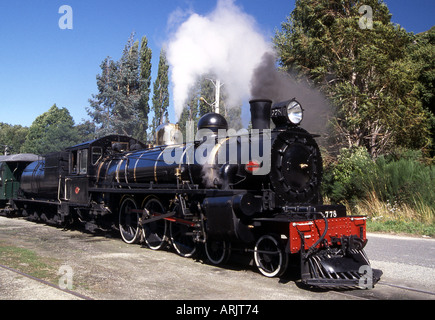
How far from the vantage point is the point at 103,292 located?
17.8 feet

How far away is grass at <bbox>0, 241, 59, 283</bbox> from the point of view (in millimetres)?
6469

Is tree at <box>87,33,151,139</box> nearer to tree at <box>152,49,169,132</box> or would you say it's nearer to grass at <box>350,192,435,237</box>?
tree at <box>152,49,169,132</box>

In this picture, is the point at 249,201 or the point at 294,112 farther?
the point at 294,112

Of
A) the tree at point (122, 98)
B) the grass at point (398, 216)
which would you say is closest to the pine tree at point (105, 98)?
the tree at point (122, 98)

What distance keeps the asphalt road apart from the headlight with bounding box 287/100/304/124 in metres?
2.78

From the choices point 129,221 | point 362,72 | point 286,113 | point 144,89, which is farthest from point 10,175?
point 144,89

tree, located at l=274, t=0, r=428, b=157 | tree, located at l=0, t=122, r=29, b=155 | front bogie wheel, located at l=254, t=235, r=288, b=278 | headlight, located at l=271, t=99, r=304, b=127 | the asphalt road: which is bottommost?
the asphalt road

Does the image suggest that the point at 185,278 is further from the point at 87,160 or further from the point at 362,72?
the point at 362,72

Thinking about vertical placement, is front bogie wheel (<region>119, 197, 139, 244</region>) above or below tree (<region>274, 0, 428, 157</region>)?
below

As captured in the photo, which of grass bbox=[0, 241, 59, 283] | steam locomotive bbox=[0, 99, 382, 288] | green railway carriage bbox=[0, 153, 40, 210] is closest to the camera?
steam locomotive bbox=[0, 99, 382, 288]

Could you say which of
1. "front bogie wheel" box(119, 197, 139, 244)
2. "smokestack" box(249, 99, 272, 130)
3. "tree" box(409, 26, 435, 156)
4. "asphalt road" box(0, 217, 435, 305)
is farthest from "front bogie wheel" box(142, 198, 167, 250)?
"tree" box(409, 26, 435, 156)

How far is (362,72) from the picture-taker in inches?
580

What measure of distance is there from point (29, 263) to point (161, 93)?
107 ft

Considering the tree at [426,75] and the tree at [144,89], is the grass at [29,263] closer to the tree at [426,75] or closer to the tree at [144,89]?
the tree at [426,75]
